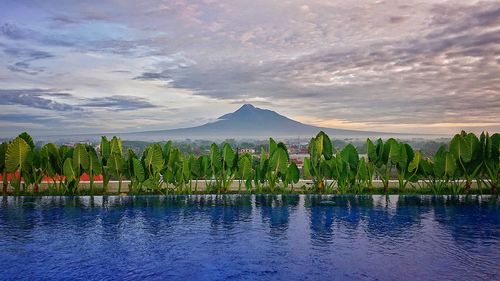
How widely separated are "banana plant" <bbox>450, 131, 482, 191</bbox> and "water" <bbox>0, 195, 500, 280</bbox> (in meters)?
0.95

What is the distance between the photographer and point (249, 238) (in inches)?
400

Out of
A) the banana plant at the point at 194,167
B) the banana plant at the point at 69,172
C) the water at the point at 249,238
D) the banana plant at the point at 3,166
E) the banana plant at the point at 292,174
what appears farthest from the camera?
the banana plant at the point at 292,174

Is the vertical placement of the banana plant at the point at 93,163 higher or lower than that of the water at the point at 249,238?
higher

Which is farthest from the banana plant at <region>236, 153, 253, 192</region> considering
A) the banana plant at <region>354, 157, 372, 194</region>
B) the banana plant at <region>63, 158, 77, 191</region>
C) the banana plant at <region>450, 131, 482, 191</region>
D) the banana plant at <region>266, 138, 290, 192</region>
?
the banana plant at <region>450, 131, 482, 191</region>

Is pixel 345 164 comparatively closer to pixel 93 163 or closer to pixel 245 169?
pixel 245 169

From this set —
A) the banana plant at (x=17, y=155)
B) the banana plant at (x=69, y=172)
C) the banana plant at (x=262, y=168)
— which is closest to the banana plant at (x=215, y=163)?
the banana plant at (x=262, y=168)

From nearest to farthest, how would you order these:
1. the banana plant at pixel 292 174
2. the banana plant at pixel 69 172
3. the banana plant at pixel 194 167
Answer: the banana plant at pixel 69 172
the banana plant at pixel 194 167
the banana plant at pixel 292 174

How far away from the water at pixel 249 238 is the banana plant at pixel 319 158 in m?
0.98

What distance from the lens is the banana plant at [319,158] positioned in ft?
50.6

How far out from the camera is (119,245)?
9.65 m

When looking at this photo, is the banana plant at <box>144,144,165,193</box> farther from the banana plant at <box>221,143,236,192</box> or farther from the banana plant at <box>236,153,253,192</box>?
the banana plant at <box>236,153,253,192</box>

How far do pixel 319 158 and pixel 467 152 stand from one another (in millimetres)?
4711

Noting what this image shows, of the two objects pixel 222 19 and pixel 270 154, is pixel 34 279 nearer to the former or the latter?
Answer: pixel 270 154

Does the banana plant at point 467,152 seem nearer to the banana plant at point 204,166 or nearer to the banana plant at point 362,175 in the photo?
the banana plant at point 362,175
